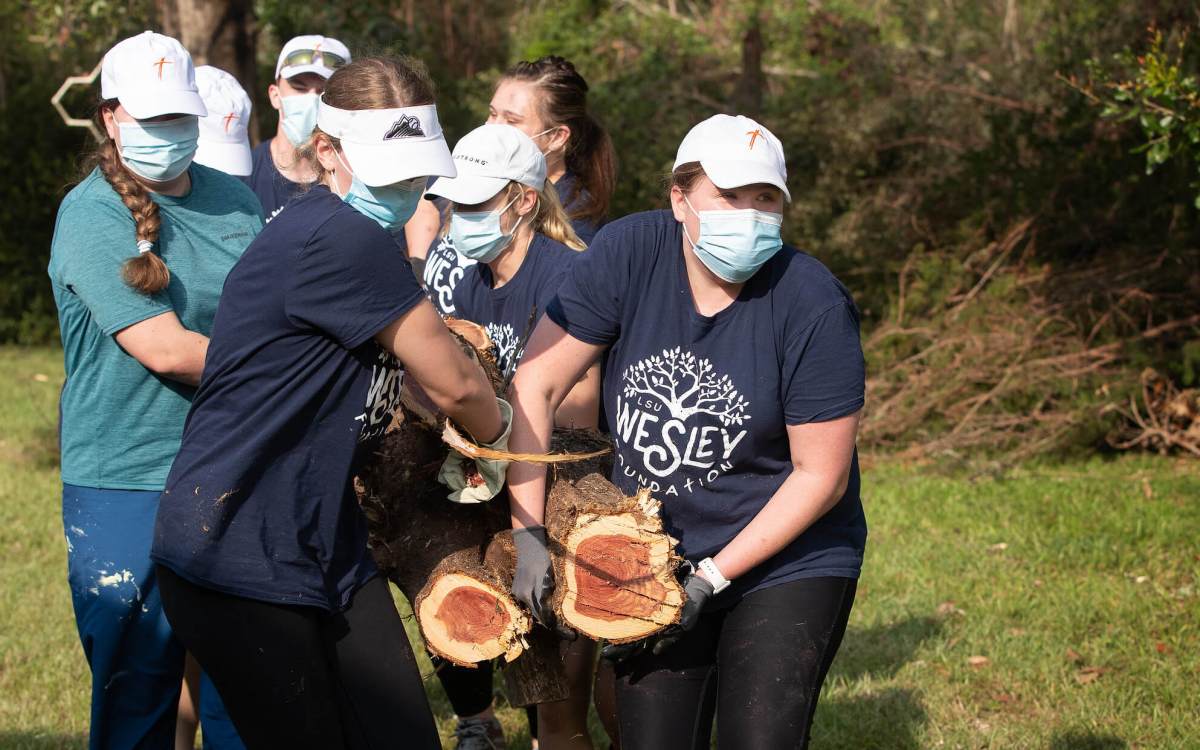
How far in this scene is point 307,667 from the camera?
272cm

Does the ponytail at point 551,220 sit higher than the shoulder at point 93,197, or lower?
lower

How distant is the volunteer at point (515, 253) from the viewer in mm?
3809

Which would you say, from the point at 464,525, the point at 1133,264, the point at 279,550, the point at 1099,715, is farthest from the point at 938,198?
the point at 279,550

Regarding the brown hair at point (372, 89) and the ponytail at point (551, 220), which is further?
the ponytail at point (551, 220)

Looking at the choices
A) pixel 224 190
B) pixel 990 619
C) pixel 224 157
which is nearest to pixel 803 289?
pixel 224 190

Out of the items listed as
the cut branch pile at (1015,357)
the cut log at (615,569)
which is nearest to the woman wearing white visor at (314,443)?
the cut log at (615,569)

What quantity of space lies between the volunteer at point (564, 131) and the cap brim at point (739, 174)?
4.41 feet

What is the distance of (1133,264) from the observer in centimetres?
873

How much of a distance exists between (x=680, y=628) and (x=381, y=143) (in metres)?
1.29

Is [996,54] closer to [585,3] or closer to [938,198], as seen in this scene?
[938,198]

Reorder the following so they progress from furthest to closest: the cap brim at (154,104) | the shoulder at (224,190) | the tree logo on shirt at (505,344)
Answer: the tree logo on shirt at (505,344) < the shoulder at (224,190) < the cap brim at (154,104)

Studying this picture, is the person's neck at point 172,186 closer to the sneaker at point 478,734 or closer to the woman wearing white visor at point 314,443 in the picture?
the woman wearing white visor at point 314,443

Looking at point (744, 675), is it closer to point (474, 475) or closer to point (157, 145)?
point (474, 475)

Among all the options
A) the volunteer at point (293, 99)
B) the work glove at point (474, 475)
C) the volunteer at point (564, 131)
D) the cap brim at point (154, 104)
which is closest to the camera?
the work glove at point (474, 475)
